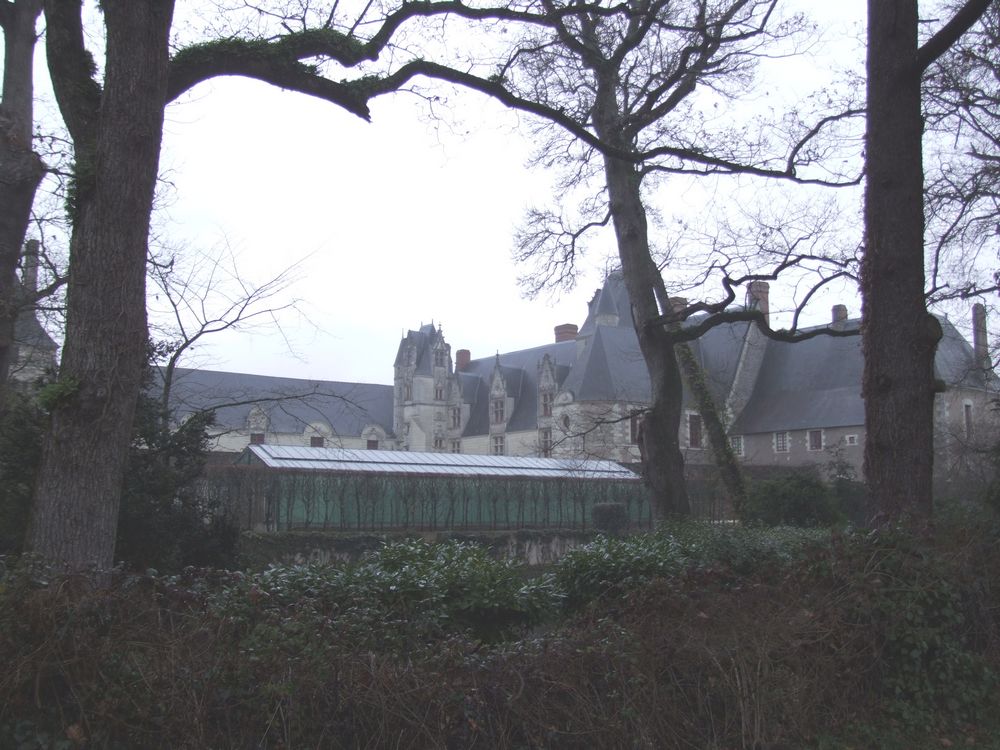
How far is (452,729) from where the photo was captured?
4242 millimetres

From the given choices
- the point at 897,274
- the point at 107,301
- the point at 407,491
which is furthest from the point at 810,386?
the point at 107,301

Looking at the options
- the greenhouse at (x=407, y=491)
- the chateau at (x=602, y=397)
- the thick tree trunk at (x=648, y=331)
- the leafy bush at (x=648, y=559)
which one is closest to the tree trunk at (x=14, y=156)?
the leafy bush at (x=648, y=559)

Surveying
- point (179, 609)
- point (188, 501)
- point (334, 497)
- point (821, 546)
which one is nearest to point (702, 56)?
point (821, 546)

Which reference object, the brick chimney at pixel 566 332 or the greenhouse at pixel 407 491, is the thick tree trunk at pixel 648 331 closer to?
the greenhouse at pixel 407 491

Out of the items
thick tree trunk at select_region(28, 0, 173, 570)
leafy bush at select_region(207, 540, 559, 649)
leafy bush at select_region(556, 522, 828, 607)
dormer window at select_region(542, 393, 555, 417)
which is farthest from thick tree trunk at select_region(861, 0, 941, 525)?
dormer window at select_region(542, 393, 555, 417)

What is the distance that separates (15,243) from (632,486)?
17.1m

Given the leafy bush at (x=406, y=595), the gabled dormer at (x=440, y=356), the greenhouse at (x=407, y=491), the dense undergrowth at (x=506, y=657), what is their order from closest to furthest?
the dense undergrowth at (x=506, y=657) < the leafy bush at (x=406, y=595) < the greenhouse at (x=407, y=491) < the gabled dormer at (x=440, y=356)

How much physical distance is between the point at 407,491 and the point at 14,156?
38.4 feet

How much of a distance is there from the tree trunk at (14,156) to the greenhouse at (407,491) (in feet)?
22.0

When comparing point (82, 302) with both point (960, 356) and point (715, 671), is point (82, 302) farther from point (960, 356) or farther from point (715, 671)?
point (960, 356)

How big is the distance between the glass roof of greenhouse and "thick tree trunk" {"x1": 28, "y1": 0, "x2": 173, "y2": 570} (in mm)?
12454

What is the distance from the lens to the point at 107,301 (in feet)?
20.8

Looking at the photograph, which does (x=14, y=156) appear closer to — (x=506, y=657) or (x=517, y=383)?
(x=506, y=657)

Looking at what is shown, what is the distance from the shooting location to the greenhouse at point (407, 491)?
59.0ft
